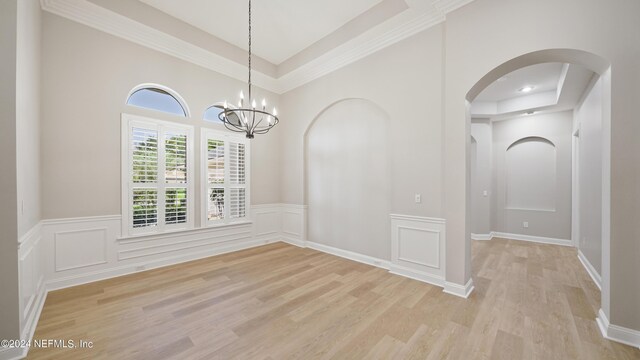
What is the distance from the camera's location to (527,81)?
180 inches

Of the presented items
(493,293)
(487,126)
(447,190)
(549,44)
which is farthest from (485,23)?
(487,126)

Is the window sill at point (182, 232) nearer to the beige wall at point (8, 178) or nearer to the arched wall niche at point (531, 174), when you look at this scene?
the beige wall at point (8, 178)

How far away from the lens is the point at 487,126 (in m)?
5.99

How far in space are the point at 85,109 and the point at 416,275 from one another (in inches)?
200

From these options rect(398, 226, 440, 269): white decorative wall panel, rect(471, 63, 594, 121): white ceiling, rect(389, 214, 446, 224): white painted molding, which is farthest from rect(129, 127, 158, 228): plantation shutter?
rect(471, 63, 594, 121): white ceiling

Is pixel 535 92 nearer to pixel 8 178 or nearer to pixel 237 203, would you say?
pixel 237 203

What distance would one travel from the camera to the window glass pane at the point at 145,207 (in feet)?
11.8

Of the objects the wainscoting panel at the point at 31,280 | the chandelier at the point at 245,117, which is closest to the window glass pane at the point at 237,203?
the chandelier at the point at 245,117

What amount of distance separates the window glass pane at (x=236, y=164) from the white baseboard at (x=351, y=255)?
6.40 feet

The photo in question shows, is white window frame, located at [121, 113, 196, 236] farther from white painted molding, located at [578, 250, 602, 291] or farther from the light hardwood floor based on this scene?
white painted molding, located at [578, 250, 602, 291]

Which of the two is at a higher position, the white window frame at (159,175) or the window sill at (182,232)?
the white window frame at (159,175)

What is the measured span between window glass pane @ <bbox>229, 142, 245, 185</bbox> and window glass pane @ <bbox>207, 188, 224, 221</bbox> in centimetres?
33

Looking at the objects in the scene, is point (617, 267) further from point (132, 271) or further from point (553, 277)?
point (132, 271)

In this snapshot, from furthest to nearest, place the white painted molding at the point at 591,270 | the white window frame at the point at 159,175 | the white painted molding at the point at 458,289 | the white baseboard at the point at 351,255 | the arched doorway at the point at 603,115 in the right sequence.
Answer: the white baseboard at the point at 351,255 < the white window frame at the point at 159,175 < the white painted molding at the point at 591,270 < the white painted molding at the point at 458,289 < the arched doorway at the point at 603,115
